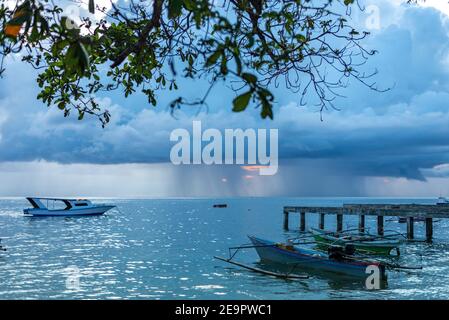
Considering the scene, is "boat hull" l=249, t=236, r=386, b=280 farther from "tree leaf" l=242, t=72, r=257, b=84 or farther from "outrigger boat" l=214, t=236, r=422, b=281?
"tree leaf" l=242, t=72, r=257, b=84

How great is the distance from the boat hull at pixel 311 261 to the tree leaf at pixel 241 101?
18764mm

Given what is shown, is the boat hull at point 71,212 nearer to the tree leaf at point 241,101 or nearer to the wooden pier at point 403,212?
the wooden pier at point 403,212

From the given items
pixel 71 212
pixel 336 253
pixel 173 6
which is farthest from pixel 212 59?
pixel 71 212

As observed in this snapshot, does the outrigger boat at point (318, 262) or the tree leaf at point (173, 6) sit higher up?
the tree leaf at point (173, 6)

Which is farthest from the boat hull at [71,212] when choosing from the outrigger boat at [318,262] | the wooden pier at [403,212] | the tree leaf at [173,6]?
the tree leaf at [173,6]

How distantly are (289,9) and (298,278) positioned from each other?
56.8ft

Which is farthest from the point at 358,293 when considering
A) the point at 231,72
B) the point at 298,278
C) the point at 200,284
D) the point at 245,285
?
the point at 231,72

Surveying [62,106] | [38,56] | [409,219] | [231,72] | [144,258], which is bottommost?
[144,258]

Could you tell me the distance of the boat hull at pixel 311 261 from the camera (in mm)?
20641

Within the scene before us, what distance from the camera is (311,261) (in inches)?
878
